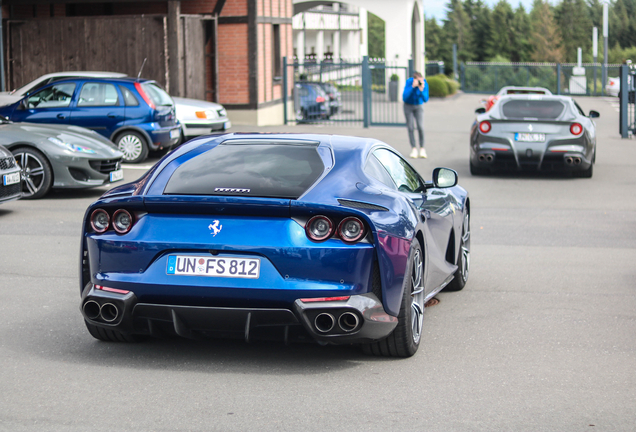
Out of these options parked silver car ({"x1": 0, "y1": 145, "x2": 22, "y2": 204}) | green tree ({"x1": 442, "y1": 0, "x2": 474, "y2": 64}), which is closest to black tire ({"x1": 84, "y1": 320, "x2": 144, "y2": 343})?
parked silver car ({"x1": 0, "y1": 145, "x2": 22, "y2": 204})

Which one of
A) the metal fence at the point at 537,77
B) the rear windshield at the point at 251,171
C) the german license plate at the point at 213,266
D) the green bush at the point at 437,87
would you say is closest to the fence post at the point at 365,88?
the rear windshield at the point at 251,171

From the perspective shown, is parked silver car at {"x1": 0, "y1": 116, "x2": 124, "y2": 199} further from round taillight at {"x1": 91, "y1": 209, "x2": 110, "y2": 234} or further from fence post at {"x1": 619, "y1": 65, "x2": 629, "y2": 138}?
fence post at {"x1": 619, "y1": 65, "x2": 629, "y2": 138}

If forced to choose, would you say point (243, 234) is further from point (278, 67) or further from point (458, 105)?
point (458, 105)

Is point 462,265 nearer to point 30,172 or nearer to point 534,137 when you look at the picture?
point 30,172

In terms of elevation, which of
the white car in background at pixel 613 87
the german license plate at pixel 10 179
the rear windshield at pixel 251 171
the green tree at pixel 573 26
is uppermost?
the green tree at pixel 573 26

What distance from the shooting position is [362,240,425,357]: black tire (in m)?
5.18

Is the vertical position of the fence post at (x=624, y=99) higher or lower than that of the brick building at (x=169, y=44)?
lower

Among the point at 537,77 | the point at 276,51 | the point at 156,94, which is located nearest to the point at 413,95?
the point at 156,94

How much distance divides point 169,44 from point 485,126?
32.8 ft

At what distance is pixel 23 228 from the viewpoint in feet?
34.9

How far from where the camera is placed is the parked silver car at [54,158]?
12.4 m

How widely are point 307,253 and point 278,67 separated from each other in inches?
1028

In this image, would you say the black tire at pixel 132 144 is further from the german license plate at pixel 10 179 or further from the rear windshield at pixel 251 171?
the rear windshield at pixel 251 171

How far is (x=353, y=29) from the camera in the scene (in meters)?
80.2
